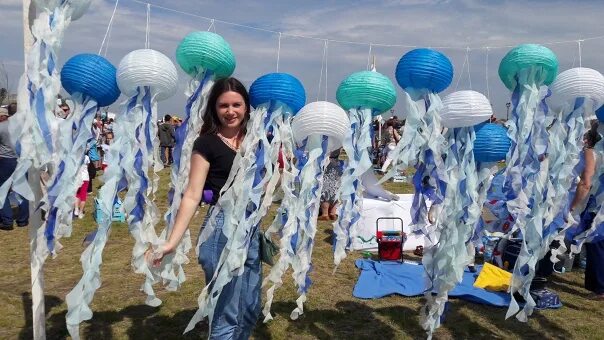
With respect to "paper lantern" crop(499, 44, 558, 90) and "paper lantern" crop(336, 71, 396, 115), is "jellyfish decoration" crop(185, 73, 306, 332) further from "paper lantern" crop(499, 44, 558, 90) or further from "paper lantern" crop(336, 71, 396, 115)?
"paper lantern" crop(499, 44, 558, 90)

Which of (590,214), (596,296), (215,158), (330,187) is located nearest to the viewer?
(215,158)

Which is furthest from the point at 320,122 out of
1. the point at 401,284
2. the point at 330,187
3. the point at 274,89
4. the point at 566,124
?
the point at 330,187

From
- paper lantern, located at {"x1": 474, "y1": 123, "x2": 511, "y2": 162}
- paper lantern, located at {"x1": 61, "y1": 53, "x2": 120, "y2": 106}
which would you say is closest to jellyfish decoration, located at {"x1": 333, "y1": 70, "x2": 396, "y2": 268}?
paper lantern, located at {"x1": 474, "y1": 123, "x2": 511, "y2": 162}

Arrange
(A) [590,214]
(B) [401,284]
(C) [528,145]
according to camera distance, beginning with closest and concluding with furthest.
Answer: (C) [528,145]
(A) [590,214]
(B) [401,284]

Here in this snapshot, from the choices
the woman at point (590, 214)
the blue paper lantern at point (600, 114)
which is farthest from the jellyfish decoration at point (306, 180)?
the woman at point (590, 214)

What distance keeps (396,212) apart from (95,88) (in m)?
4.25

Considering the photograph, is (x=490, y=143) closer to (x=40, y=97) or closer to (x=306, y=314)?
(x=306, y=314)

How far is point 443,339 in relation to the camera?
11.9 feet

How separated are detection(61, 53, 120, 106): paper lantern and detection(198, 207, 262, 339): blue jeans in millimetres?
1042

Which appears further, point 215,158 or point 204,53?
point 204,53

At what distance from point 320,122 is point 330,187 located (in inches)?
189

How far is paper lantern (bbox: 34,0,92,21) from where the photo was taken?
8.84 ft

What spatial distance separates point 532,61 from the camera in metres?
3.03

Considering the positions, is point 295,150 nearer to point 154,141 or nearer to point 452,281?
point 154,141
